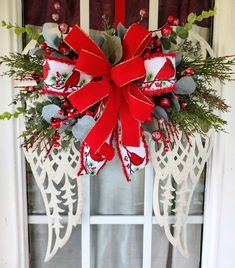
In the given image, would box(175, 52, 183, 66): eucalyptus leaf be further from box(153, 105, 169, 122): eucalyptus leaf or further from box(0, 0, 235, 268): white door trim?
box(0, 0, 235, 268): white door trim

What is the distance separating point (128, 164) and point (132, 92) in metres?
0.21

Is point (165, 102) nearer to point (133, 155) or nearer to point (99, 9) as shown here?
point (133, 155)

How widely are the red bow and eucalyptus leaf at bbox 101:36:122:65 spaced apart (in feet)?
0.06

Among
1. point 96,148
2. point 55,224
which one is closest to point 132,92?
point 96,148

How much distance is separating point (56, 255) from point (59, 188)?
0.93ft

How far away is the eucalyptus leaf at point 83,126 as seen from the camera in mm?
679

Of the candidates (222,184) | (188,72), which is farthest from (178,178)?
(188,72)

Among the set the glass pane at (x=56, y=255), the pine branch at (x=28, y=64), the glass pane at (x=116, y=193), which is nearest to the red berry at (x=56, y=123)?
the pine branch at (x=28, y=64)

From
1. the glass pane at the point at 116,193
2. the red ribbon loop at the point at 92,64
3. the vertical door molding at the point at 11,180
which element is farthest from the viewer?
the glass pane at the point at 116,193

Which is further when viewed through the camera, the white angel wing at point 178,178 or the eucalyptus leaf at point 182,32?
the white angel wing at point 178,178

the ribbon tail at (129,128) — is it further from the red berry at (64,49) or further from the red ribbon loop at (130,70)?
the red berry at (64,49)

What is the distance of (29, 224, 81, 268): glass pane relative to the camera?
1.04m

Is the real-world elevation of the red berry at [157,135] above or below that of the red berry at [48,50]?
below

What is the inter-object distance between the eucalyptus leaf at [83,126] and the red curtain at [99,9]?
39cm
